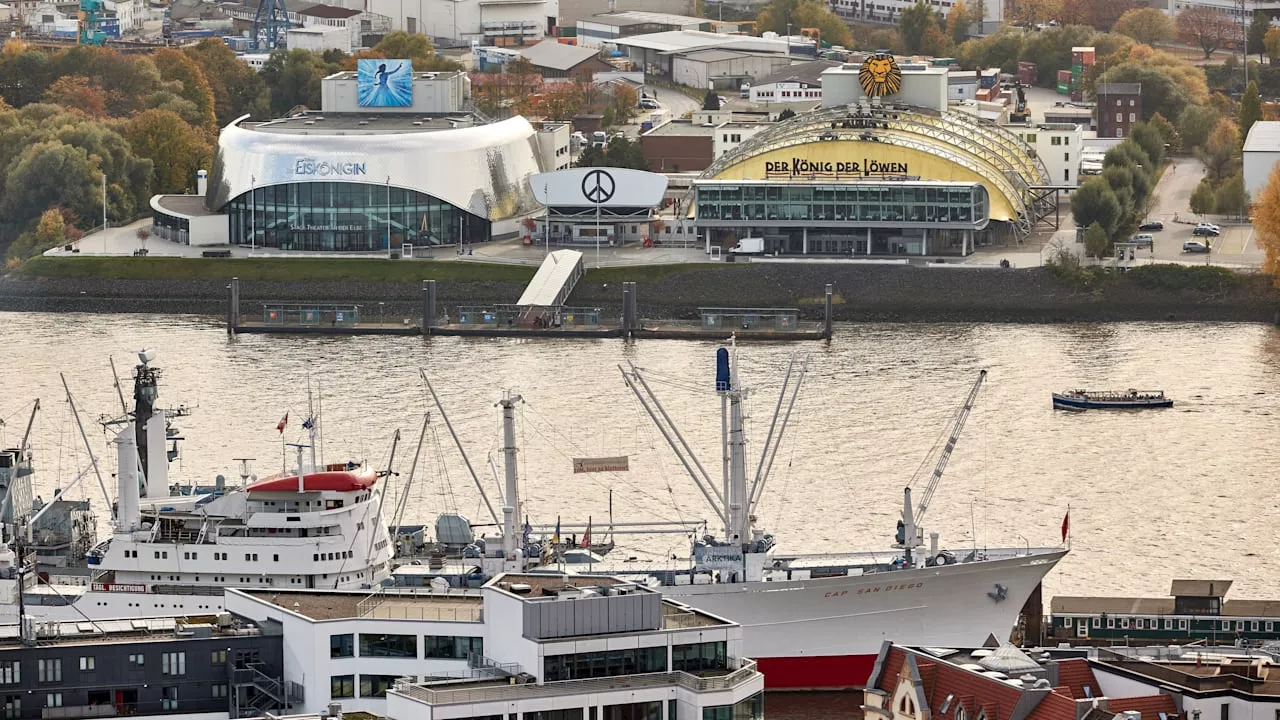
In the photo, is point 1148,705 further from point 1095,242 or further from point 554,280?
point 1095,242

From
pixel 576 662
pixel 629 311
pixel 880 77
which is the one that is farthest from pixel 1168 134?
pixel 576 662

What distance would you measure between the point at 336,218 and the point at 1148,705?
181 feet

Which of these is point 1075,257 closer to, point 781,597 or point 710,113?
point 710,113

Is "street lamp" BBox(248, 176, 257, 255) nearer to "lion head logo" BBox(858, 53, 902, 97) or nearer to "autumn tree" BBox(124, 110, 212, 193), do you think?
"autumn tree" BBox(124, 110, 212, 193)

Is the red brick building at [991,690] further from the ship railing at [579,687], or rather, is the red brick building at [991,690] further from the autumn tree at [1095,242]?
the autumn tree at [1095,242]

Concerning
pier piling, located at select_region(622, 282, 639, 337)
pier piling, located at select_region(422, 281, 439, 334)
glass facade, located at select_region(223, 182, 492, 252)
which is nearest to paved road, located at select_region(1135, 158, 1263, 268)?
pier piling, located at select_region(622, 282, 639, 337)

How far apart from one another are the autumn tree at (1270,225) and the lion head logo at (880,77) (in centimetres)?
1368

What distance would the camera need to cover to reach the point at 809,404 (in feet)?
217

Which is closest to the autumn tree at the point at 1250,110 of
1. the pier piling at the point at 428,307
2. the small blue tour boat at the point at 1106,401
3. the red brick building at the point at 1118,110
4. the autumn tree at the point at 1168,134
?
the autumn tree at the point at 1168,134

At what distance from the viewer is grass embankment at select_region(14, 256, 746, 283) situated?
83.2 meters

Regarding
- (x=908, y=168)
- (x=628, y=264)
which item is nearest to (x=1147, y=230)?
(x=908, y=168)

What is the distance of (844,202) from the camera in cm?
8575

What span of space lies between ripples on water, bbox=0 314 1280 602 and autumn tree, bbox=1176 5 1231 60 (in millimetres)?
49563

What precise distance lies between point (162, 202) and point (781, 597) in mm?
47392
